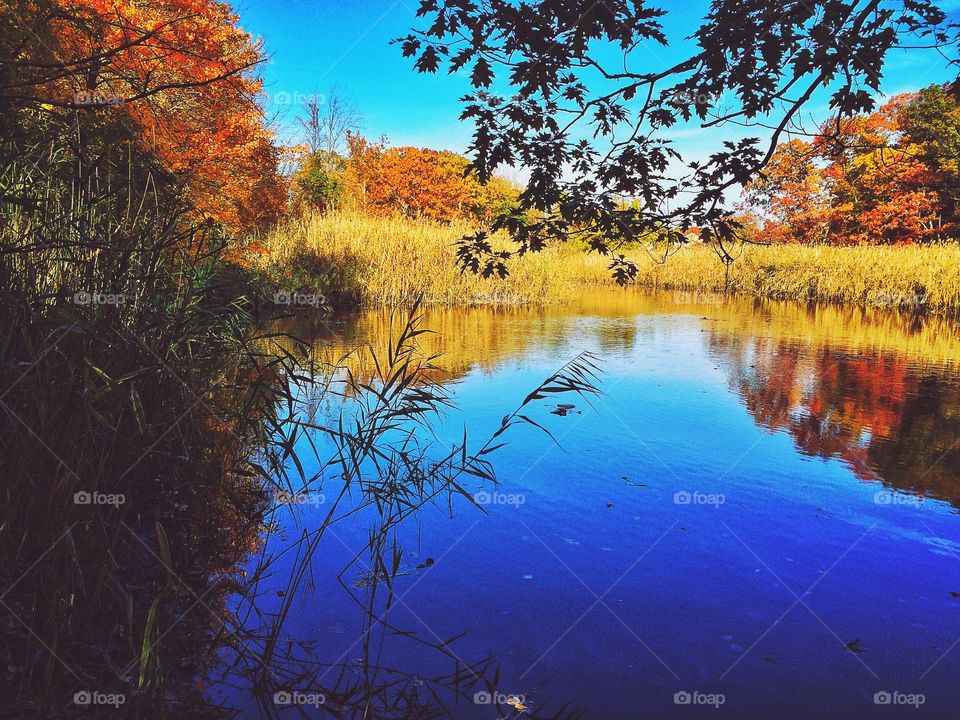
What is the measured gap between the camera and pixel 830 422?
627cm

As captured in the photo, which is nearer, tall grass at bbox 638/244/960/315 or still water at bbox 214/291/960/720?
still water at bbox 214/291/960/720

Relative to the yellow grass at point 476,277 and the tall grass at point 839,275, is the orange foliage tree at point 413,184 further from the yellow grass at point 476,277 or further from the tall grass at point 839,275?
the yellow grass at point 476,277

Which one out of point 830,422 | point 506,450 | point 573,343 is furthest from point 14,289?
point 573,343

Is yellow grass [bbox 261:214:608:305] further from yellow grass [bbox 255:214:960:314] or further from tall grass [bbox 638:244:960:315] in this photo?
tall grass [bbox 638:244:960:315]

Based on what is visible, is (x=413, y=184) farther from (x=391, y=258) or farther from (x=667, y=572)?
(x=667, y=572)

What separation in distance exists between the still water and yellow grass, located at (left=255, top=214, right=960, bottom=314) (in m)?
8.76

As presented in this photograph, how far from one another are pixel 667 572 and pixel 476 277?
14.8m

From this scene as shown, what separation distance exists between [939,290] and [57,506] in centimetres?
2050

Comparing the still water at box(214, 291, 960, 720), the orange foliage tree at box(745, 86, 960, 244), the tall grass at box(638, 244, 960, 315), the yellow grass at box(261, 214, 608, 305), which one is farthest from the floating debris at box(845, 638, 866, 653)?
the orange foliage tree at box(745, 86, 960, 244)

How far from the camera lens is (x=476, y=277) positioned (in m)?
17.6

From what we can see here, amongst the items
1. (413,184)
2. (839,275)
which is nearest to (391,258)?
(839,275)

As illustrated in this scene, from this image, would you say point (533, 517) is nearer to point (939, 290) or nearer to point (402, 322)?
point (402, 322)

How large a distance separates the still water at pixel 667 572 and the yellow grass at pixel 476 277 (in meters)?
8.76

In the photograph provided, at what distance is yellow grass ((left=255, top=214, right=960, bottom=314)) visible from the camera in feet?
51.0
